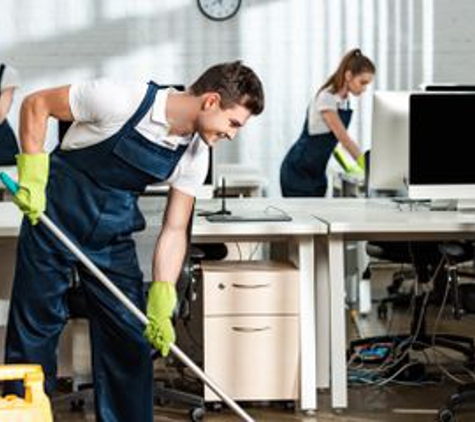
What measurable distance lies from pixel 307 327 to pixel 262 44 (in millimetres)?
3767

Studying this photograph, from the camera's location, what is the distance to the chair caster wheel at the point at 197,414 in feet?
13.2

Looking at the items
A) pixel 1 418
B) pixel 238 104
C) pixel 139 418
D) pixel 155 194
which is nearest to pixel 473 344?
pixel 155 194

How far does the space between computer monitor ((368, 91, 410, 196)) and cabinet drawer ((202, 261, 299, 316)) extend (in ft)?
2.79

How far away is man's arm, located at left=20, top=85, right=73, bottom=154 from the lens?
9.62 feet

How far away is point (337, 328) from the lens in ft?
13.6

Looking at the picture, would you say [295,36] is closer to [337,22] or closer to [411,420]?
[337,22]

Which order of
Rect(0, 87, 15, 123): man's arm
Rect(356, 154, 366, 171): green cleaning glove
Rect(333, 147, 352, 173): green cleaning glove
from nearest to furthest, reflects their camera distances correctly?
1. Rect(0, 87, 15, 123): man's arm
2. Rect(356, 154, 366, 171): green cleaning glove
3. Rect(333, 147, 352, 173): green cleaning glove

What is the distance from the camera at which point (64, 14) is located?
7523 millimetres

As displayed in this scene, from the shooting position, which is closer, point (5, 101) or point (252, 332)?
point (5, 101)

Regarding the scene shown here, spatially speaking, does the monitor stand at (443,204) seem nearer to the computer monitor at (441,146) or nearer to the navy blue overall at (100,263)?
the computer monitor at (441,146)

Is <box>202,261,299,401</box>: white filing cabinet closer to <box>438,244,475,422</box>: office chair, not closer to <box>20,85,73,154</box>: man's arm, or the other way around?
<box>438,244,475,422</box>: office chair

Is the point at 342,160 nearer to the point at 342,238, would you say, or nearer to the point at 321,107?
the point at 321,107

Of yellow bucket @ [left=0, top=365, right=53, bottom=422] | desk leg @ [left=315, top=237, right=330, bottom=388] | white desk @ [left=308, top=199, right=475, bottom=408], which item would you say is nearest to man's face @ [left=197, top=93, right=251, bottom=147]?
yellow bucket @ [left=0, top=365, right=53, bottom=422]

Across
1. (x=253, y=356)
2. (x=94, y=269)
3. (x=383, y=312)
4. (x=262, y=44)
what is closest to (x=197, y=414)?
(x=253, y=356)
